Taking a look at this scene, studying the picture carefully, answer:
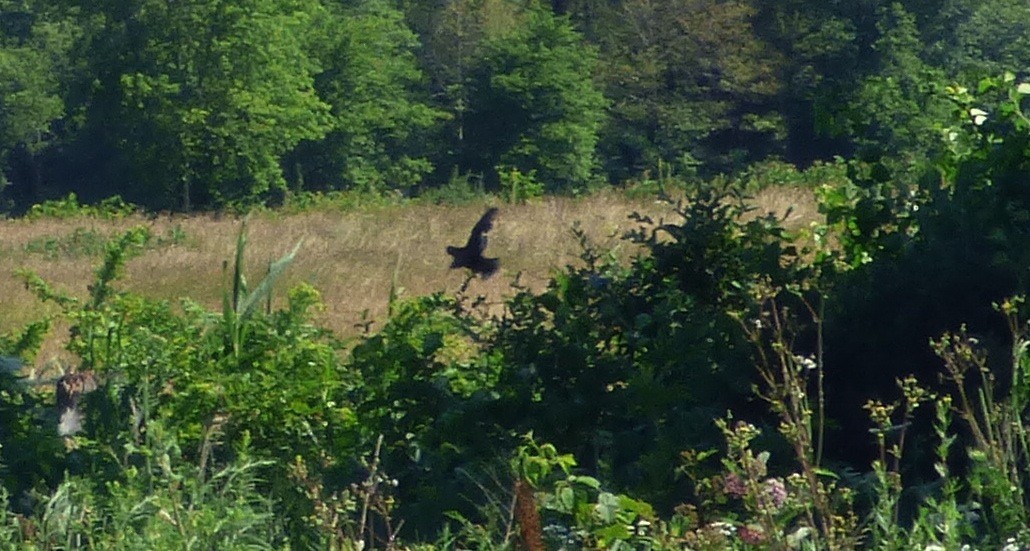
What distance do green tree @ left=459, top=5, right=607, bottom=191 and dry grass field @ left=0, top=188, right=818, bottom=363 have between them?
26.0 metres

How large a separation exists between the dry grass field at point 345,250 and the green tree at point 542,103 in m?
26.0

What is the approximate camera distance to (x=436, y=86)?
59.7m

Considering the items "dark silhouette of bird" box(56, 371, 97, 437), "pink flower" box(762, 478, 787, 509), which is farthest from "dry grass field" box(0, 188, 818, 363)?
"pink flower" box(762, 478, 787, 509)

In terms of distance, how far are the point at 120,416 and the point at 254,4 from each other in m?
36.5

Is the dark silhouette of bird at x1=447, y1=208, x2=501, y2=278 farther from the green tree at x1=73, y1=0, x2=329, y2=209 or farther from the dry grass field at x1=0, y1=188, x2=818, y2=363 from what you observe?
the green tree at x1=73, y1=0, x2=329, y2=209

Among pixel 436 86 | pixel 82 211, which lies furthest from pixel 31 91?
pixel 82 211

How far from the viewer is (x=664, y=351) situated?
4.82m

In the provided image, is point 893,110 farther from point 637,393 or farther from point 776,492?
point 776,492

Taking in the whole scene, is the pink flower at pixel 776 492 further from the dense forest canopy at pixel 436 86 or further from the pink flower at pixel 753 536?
the dense forest canopy at pixel 436 86

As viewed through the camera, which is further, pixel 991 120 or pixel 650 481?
pixel 991 120

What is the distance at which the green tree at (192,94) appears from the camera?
4000 cm

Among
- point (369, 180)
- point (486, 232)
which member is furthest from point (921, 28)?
point (486, 232)

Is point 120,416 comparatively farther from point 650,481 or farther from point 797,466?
point 797,466

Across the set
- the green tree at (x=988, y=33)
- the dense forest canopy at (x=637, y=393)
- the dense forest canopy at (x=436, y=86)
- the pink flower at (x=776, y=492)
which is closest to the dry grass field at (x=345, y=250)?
the dense forest canopy at (x=637, y=393)
